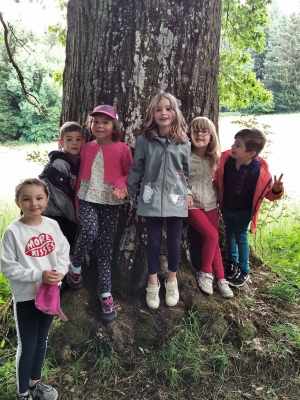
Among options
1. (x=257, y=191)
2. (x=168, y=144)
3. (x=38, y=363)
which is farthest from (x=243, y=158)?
(x=38, y=363)

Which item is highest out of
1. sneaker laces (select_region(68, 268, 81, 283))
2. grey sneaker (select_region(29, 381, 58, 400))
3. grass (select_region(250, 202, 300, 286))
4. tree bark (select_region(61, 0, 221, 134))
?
tree bark (select_region(61, 0, 221, 134))

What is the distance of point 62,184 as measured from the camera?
303cm

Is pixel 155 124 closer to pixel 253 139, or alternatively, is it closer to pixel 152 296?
pixel 253 139

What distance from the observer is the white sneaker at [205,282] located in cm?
323

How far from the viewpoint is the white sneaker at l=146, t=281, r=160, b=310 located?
3027mm

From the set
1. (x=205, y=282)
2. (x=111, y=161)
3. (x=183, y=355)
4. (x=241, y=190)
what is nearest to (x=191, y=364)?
(x=183, y=355)

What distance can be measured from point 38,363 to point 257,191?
7.69 feet

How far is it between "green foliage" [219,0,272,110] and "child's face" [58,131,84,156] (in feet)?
14.4

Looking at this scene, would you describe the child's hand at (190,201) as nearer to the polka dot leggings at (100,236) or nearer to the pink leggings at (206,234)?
the pink leggings at (206,234)

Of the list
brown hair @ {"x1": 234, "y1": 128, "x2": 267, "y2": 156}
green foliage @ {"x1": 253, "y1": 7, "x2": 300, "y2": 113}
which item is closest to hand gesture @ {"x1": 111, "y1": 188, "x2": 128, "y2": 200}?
brown hair @ {"x1": 234, "y1": 128, "x2": 267, "y2": 156}

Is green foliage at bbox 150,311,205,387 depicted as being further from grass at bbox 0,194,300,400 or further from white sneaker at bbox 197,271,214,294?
Result: white sneaker at bbox 197,271,214,294

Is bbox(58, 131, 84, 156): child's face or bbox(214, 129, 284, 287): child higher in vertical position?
bbox(58, 131, 84, 156): child's face

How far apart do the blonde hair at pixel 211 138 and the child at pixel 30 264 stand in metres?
1.47

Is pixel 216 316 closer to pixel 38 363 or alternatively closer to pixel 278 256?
pixel 38 363
